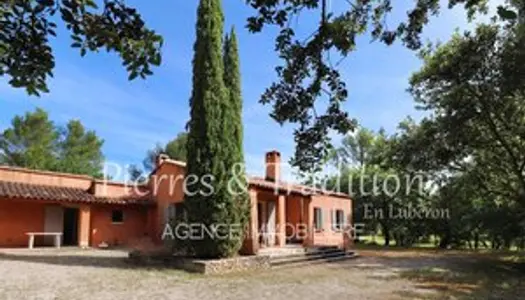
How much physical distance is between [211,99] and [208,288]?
7.68 m

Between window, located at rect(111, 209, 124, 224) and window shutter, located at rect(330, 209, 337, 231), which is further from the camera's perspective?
window shutter, located at rect(330, 209, 337, 231)

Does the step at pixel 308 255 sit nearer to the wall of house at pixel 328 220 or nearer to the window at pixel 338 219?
the wall of house at pixel 328 220

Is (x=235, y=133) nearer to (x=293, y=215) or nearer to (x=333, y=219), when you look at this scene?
(x=293, y=215)

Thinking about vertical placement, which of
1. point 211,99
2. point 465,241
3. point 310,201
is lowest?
point 465,241

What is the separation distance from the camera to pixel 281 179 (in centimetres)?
2488

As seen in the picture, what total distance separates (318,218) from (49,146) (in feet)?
96.5

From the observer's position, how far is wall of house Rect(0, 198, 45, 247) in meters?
21.6

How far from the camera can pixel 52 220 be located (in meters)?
23.7

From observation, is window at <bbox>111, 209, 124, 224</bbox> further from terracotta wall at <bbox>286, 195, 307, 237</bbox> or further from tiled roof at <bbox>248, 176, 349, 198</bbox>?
terracotta wall at <bbox>286, 195, 307, 237</bbox>

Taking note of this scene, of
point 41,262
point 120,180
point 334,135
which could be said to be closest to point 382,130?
point 120,180

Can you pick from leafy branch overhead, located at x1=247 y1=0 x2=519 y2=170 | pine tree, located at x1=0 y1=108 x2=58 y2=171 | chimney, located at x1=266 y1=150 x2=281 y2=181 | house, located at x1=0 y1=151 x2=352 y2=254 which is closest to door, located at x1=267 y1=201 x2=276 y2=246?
house, located at x1=0 y1=151 x2=352 y2=254

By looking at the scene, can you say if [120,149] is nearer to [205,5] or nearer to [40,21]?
[205,5]

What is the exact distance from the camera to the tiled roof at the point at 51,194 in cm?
2075

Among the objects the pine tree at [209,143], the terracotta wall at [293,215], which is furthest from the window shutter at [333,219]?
the pine tree at [209,143]
